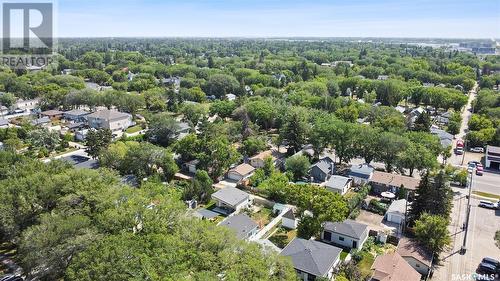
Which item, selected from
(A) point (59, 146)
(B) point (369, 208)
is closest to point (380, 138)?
(B) point (369, 208)

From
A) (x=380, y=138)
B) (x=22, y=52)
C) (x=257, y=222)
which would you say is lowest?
(x=257, y=222)

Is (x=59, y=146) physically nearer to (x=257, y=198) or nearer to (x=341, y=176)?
(x=257, y=198)

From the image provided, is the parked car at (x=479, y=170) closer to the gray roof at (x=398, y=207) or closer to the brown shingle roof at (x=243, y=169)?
the gray roof at (x=398, y=207)

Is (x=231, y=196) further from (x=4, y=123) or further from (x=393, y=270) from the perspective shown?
(x=4, y=123)

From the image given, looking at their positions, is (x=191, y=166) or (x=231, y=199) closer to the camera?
(x=231, y=199)

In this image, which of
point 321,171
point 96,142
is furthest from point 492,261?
point 96,142

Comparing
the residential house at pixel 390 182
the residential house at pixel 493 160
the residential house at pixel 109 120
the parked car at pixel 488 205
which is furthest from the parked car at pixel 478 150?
the residential house at pixel 109 120
